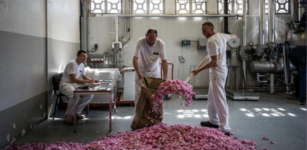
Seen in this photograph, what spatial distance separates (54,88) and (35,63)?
0.76m

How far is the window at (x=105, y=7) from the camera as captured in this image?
8.24m

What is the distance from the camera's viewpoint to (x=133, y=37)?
8.26 metres

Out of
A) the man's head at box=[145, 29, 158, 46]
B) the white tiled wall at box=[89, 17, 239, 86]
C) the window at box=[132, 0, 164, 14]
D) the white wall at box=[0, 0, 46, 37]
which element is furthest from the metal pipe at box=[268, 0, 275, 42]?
the white wall at box=[0, 0, 46, 37]

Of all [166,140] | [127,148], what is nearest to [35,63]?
[127,148]

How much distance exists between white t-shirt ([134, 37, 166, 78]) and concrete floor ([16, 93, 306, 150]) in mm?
1050

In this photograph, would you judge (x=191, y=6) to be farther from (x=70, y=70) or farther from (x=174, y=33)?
(x=70, y=70)

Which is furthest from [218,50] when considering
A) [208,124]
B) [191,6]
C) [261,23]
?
[261,23]

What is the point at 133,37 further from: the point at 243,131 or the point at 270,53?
the point at 243,131

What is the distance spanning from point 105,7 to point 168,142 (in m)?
6.39

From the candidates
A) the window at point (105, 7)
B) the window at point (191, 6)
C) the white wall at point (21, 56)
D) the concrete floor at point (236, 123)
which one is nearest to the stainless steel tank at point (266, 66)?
the concrete floor at point (236, 123)

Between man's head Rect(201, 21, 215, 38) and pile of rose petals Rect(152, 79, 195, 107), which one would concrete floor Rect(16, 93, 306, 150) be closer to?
pile of rose petals Rect(152, 79, 195, 107)

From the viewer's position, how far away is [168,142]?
3082 mm

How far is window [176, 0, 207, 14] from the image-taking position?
8.33m

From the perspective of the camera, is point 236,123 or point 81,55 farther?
point 81,55
